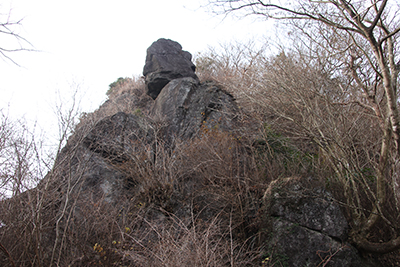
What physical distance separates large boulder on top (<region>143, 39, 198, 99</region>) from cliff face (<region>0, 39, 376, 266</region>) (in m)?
4.44

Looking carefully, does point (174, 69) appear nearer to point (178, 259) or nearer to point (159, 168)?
point (159, 168)

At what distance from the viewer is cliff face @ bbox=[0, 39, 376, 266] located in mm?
4125

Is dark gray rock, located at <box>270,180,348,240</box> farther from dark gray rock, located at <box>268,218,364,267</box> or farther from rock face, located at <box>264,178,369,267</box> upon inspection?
dark gray rock, located at <box>268,218,364,267</box>

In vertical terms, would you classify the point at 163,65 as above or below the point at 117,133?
above

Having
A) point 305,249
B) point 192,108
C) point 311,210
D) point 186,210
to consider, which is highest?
point 192,108

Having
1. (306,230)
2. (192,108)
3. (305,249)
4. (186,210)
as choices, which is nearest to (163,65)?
(192,108)

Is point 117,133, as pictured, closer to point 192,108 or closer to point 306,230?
point 192,108

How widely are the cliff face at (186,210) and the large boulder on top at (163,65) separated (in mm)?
4440

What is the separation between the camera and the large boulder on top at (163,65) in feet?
44.3

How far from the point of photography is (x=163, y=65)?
1367 centimetres

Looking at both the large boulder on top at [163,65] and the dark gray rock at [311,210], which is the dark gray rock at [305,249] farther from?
the large boulder on top at [163,65]

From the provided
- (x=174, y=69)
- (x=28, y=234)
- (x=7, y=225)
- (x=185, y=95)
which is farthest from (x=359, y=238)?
(x=174, y=69)

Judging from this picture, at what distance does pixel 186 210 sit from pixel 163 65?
9737 millimetres

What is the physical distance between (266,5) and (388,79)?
8.23 ft
